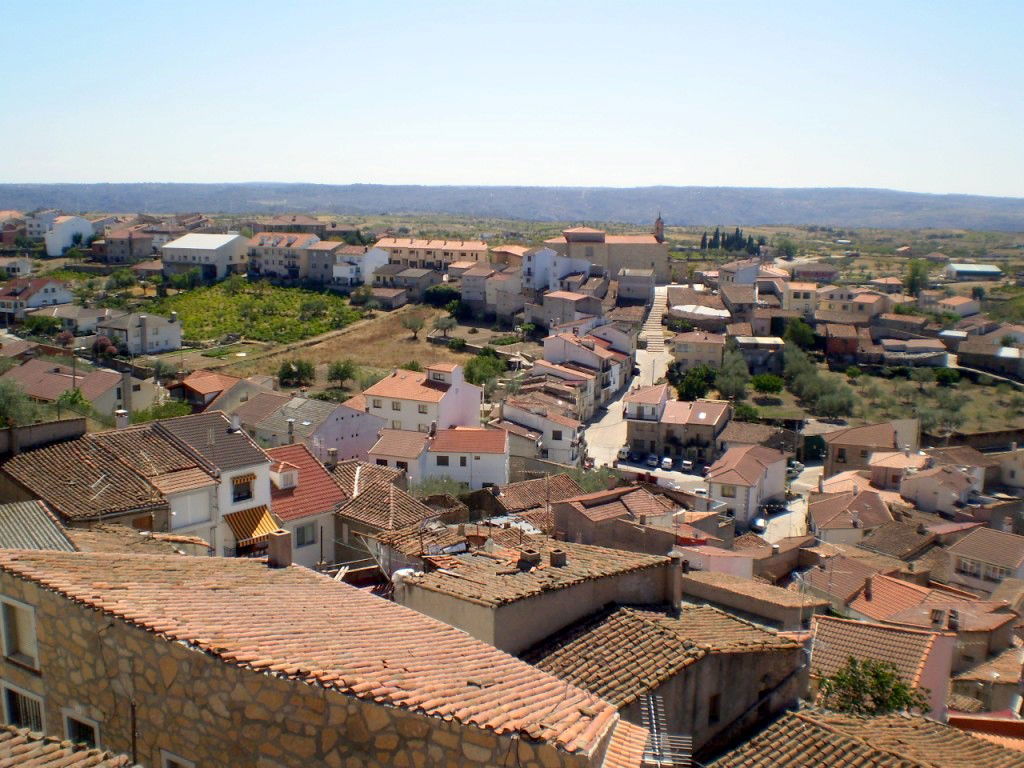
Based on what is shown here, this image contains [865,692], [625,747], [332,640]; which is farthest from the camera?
[865,692]

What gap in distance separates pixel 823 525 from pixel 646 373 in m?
26.2

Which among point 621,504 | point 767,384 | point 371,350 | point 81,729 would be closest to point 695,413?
point 767,384

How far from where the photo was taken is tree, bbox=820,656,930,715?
9.95 meters

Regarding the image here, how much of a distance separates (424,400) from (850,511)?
1505 cm

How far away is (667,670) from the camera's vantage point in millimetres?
7020

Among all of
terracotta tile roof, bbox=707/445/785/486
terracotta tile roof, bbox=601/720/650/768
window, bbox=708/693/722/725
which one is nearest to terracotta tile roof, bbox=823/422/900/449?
terracotta tile roof, bbox=707/445/785/486

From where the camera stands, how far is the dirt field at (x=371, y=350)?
5343 cm

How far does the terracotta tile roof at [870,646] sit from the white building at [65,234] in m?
90.9

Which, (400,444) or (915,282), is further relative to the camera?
(915,282)

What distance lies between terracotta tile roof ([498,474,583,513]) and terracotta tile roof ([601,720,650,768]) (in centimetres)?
1793

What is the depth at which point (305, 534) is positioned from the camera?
15273 millimetres

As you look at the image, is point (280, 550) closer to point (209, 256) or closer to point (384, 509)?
point (384, 509)

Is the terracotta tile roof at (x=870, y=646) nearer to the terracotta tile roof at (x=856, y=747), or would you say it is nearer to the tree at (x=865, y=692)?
the tree at (x=865, y=692)

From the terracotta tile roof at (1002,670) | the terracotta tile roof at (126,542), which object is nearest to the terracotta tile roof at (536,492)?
the terracotta tile roof at (1002,670)
